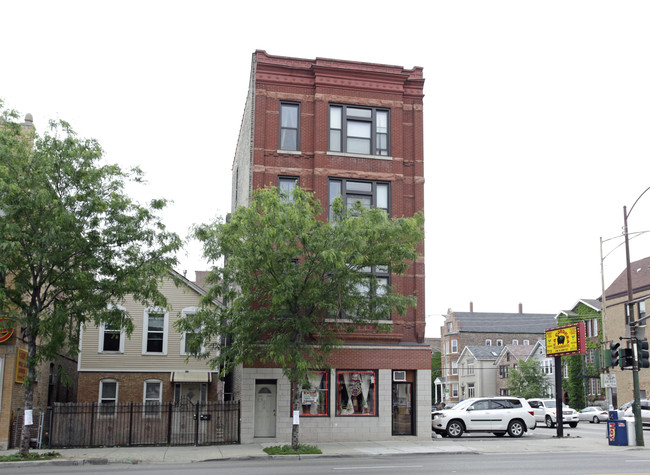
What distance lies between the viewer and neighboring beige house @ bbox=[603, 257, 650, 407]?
2114 inches

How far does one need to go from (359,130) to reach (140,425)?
47.5ft

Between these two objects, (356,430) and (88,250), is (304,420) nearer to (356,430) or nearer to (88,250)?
(356,430)

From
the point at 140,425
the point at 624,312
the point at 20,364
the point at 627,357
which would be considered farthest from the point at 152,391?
the point at 624,312

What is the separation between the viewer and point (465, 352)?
8312 centimetres

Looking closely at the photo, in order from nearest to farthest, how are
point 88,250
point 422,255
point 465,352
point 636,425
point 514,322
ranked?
1. point 88,250
2. point 636,425
3. point 422,255
4. point 465,352
5. point 514,322

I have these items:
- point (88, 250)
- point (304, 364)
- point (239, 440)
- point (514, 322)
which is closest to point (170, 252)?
point (88, 250)

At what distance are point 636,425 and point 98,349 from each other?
2231cm

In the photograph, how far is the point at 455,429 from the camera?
28.4m

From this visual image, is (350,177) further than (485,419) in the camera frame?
No

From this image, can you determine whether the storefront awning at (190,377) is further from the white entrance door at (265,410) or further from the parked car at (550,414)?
the parked car at (550,414)

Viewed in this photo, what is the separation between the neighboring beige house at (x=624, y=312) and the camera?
53.7 metres

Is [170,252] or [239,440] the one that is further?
[239,440]

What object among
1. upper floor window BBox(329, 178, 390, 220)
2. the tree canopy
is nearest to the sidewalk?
the tree canopy

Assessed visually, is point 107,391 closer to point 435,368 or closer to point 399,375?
point 399,375
